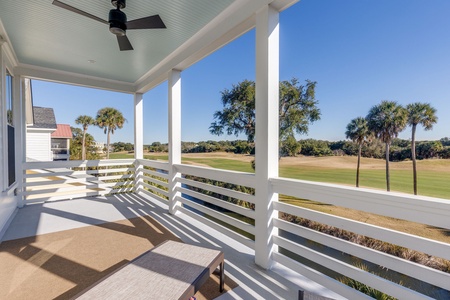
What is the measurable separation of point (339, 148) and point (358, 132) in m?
0.26

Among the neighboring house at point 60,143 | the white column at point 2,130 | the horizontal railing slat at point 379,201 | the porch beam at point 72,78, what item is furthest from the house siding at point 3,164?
the neighboring house at point 60,143

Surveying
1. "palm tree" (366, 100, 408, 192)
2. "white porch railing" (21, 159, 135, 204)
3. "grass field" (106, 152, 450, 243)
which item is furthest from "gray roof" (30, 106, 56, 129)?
"palm tree" (366, 100, 408, 192)

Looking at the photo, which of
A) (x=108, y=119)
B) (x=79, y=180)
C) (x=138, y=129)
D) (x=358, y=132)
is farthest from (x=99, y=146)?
(x=358, y=132)

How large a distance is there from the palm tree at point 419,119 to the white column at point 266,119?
1180 mm

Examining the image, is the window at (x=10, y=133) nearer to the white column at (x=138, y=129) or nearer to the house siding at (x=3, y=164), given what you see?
the house siding at (x=3, y=164)

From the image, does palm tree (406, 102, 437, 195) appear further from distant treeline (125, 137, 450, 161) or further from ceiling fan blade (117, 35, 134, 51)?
ceiling fan blade (117, 35, 134, 51)

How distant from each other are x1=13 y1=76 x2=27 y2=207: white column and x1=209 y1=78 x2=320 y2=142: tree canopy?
393 cm

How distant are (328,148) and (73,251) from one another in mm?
3380

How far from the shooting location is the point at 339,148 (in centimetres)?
259

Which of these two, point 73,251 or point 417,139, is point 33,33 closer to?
point 73,251

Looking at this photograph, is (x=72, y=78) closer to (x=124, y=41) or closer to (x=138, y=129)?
(x=138, y=129)

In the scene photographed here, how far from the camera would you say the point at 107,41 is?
3.42 metres

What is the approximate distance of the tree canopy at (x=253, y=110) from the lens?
4.24 m

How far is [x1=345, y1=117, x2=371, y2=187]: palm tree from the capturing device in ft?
7.80
